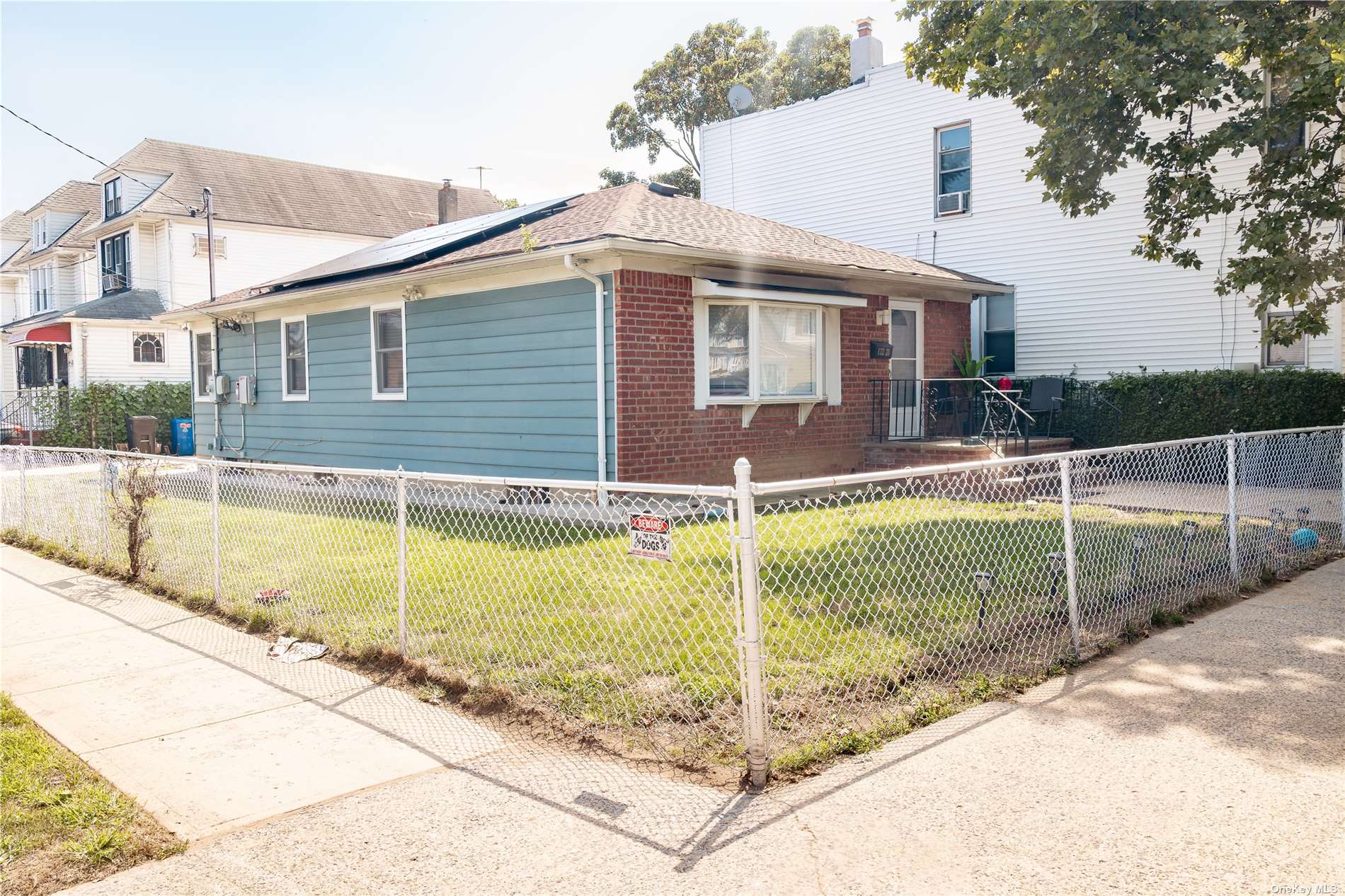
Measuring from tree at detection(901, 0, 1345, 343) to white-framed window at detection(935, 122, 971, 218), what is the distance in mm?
7143

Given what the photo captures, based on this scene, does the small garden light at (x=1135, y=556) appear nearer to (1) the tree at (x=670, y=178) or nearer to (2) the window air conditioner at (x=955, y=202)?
(2) the window air conditioner at (x=955, y=202)

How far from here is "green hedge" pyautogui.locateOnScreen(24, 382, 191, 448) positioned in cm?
2225

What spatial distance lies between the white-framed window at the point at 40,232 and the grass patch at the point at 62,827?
1470 inches

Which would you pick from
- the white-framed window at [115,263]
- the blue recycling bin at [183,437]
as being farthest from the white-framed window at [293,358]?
the white-framed window at [115,263]

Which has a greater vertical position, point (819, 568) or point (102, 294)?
point (102, 294)

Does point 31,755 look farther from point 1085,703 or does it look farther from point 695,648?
point 1085,703

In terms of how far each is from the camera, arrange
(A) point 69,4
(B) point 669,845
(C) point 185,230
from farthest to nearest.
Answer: (C) point 185,230, (A) point 69,4, (B) point 669,845

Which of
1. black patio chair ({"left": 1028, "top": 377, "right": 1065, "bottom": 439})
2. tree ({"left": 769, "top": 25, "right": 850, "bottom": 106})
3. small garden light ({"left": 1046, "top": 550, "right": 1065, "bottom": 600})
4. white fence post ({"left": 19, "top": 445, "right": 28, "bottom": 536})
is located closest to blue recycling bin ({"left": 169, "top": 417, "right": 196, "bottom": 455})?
white fence post ({"left": 19, "top": 445, "right": 28, "bottom": 536})

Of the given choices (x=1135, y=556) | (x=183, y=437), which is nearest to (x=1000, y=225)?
(x=1135, y=556)

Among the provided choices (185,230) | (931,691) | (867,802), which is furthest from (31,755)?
(185,230)

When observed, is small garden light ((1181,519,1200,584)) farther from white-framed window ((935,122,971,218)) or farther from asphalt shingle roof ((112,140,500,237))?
asphalt shingle roof ((112,140,500,237))

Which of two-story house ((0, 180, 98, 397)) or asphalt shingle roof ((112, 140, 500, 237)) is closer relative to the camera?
asphalt shingle roof ((112, 140, 500, 237))

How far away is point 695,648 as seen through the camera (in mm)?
5184

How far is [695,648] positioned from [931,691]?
4.19ft
